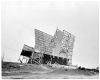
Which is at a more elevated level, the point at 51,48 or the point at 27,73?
the point at 51,48

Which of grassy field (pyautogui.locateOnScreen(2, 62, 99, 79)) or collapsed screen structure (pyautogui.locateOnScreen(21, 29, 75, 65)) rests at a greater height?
collapsed screen structure (pyautogui.locateOnScreen(21, 29, 75, 65))

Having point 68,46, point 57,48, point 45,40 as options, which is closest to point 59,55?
point 57,48

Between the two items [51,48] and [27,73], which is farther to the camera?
[51,48]

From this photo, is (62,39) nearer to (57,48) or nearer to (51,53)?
(57,48)

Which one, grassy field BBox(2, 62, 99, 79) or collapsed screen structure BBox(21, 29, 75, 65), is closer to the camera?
grassy field BBox(2, 62, 99, 79)

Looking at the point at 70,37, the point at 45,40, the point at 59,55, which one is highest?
the point at 70,37

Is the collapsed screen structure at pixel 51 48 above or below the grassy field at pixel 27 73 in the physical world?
above

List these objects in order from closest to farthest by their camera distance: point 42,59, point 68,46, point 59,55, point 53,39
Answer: point 42,59 < point 53,39 < point 59,55 < point 68,46

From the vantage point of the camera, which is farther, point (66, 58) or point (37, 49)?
point (66, 58)
